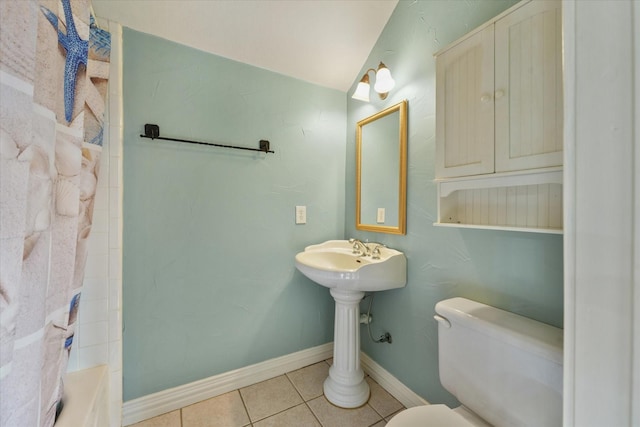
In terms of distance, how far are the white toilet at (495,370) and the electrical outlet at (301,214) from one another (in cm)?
101

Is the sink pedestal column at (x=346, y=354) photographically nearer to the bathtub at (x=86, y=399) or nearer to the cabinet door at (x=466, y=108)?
the cabinet door at (x=466, y=108)

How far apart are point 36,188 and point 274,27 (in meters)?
1.47

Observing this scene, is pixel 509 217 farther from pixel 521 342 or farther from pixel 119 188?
pixel 119 188

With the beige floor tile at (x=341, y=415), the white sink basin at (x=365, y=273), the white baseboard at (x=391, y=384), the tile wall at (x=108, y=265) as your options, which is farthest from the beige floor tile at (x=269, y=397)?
the white sink basin at (x=365, y=273)

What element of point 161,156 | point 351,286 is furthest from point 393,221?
point 161,156

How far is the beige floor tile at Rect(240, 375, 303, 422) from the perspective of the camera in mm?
1384

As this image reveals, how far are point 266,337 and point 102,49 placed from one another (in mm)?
1744

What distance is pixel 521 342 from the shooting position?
774mm

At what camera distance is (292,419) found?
1.33 meters

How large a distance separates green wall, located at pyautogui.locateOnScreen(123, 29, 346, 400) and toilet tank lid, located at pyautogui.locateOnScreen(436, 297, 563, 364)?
1.02m

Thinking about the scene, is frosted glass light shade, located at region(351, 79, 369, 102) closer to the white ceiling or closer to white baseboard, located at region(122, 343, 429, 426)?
the white ceiling

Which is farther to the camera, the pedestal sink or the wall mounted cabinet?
the pedestal sink

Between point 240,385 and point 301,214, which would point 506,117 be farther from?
point 240,385

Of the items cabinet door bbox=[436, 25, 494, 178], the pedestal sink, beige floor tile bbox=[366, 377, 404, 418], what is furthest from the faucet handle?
beige floor tile bbox=[366, 377, 404, 418]
